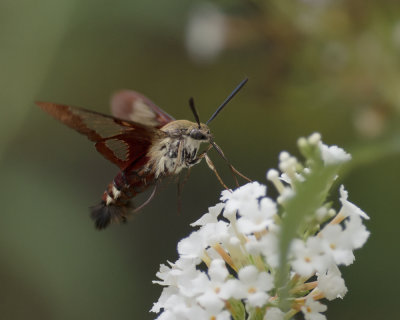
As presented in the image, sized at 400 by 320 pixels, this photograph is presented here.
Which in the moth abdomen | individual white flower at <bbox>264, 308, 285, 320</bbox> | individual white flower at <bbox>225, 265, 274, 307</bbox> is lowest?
the moth abdomen

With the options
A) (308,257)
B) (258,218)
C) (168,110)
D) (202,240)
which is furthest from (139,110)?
(168,110)

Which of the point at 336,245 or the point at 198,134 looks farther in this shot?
the point at 198,134

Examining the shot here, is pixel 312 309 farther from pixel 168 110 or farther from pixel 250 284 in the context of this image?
pixel 168 110

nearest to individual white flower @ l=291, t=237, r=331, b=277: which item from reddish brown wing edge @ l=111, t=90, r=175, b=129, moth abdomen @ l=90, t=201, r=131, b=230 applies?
moth abdomen @ l=90, t=201, r=131, b=230

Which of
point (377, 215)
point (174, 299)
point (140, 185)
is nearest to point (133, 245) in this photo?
point (377, 215)

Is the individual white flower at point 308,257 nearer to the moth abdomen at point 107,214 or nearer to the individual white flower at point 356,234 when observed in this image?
the individual white flower at point 356,234

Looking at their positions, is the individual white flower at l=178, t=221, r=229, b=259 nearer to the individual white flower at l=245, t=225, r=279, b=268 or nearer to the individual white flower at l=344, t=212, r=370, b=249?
the individual white flower at l=245, t=225, r=279, b=268

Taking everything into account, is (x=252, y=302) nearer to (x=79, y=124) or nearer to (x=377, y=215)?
(x=79, y=124)
